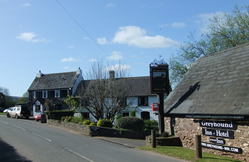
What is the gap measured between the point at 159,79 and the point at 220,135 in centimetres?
659

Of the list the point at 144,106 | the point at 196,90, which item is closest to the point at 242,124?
A: the point at 196,90

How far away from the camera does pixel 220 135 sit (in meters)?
12.7

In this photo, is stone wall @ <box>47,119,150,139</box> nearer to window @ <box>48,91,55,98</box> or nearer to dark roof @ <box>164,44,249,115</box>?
dark roof @ <box>164,44,249,115</box>

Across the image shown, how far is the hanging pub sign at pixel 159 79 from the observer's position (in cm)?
1798

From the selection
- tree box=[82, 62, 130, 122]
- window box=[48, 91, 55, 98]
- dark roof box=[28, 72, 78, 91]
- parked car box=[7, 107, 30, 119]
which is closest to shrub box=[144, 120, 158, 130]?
tree box=[82, 62, 130, 122]

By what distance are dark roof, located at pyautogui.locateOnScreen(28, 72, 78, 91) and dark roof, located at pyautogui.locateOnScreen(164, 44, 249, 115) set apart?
34.0m

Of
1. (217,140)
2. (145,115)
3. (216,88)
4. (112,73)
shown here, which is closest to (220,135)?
(217,140)

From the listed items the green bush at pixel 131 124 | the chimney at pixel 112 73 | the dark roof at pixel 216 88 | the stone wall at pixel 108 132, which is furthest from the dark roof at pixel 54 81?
the dark roof at pixel 216 88

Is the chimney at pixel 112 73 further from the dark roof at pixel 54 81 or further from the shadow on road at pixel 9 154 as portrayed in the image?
the dark roof at pixel 54 81

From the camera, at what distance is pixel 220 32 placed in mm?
31078

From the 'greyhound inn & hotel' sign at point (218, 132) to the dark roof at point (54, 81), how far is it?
3800cm

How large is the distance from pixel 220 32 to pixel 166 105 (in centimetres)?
1751

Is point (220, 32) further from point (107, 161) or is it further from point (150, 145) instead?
point (107, 161)

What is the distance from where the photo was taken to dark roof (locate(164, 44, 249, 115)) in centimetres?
1254
